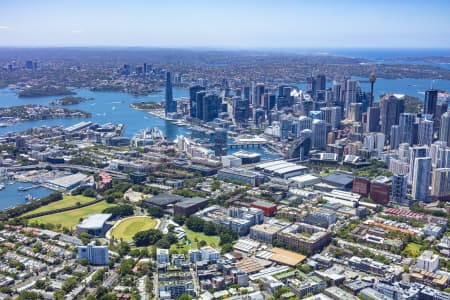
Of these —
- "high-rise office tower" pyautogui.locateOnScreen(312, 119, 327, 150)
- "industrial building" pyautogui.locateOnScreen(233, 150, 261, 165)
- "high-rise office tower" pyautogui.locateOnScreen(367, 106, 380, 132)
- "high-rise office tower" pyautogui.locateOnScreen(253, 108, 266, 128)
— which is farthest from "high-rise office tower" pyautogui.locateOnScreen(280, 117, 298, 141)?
"industrial building" pyautogui.locateOnScreen(233, 150, 261, 165)

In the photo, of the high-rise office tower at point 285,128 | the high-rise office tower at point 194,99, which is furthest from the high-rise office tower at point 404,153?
the high-rise office tower at point 194,99

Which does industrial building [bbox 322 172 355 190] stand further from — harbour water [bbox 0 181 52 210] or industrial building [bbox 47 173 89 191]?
harbour water [bbox 0 181 52 210]

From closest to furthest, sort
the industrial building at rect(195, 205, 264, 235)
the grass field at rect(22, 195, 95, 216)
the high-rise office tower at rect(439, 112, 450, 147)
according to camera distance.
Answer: the industrial building at rect(195, 205, 264, 235) < the grass field at rect(22, 195, 95, 216) < the high-rise office tower at rect(439, 112, 450, 147)

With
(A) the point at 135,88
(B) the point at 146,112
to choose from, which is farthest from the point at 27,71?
(B) the point at 146,112

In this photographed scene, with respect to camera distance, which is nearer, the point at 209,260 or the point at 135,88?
the point at 209,260

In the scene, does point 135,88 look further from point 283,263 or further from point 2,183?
point 283,263

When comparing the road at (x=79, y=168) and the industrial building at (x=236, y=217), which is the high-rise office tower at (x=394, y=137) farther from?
the road at (x=79, y=168)
